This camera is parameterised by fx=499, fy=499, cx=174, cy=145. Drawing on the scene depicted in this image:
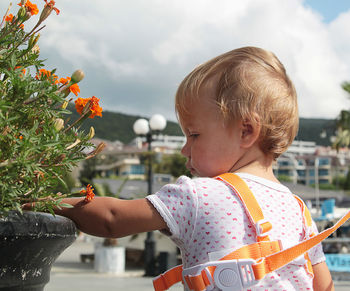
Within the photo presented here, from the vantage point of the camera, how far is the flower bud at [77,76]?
1209mm

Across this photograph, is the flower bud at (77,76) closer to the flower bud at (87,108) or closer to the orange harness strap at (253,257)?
the flower bud at (87,108)

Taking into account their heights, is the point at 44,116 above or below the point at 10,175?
above

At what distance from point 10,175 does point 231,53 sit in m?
0.80

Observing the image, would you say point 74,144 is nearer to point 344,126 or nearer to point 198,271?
point 198,271

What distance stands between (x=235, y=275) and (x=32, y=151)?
0.57 meters

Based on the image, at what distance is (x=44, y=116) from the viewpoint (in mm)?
1138

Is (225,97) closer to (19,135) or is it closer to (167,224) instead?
(167,224)

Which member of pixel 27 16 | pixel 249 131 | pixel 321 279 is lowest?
pixel 321 279

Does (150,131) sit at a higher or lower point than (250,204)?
higher

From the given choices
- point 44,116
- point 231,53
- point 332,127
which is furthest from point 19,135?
point 332,127

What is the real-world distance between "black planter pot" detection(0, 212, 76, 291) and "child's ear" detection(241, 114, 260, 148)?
539 mm

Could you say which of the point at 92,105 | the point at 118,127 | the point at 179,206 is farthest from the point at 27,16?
the point at 118,127

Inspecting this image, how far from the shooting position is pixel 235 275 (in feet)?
4.02

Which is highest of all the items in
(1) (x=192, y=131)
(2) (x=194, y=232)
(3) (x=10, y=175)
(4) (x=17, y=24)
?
(4) (x=17, y=24)
